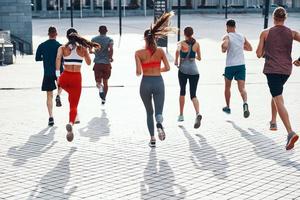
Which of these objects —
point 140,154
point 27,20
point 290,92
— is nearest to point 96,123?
point 140,154

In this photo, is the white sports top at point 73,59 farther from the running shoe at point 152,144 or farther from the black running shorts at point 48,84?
the running shoe at point 152,144

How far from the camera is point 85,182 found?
6594 millimetres

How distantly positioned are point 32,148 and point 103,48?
440 centimetres

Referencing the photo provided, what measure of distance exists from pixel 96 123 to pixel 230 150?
10.4ft

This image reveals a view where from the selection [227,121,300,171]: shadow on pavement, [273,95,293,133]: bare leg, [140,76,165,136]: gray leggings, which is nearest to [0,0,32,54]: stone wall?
[227,121,300,171]: shadow on pavement

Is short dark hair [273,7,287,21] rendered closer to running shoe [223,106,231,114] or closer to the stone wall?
running shoe [223,106,231,114]

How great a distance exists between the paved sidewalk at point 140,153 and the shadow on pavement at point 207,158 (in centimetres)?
1

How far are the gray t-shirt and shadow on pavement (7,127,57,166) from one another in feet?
10.7

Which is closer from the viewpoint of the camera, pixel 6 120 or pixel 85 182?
pixel 85 182

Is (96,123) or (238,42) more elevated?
(238,42)

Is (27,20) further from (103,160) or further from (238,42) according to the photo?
(103,160)

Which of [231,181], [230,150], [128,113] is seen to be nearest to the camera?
[231,181]

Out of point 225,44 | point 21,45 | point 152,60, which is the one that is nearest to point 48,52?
point 152,60

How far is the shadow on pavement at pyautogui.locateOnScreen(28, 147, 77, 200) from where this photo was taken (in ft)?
20.0
